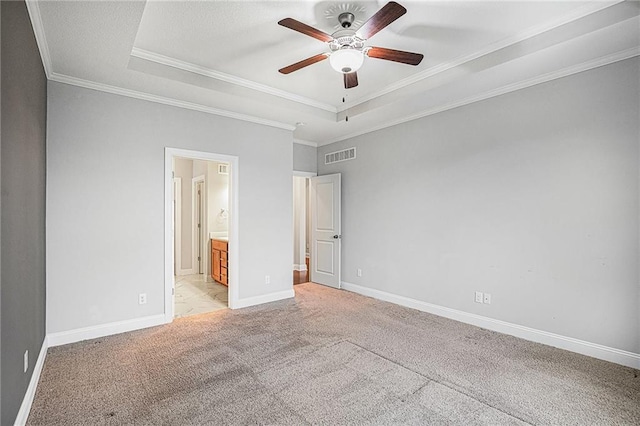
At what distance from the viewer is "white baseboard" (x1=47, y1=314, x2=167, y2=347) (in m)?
3.17

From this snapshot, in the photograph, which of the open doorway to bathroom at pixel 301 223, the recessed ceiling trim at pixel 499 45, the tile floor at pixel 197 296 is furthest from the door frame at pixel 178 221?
the recessed ceiling trim at pixel 499 45

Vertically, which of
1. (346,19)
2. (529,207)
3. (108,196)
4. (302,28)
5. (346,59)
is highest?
(346,19)

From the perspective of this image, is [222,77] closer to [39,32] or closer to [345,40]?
[39,32]

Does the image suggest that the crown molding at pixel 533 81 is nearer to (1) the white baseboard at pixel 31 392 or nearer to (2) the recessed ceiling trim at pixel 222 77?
(2) the recessed ceiling trim at pixel 222 77

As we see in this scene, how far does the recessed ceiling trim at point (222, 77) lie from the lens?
3176mm

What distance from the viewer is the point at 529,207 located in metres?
3.37

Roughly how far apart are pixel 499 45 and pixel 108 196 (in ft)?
13.7

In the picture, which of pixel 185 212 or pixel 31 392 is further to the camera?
pixel 185 212

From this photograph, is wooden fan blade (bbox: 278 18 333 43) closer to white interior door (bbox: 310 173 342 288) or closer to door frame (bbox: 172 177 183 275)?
white interior door (bbox: 310 173 342 288)

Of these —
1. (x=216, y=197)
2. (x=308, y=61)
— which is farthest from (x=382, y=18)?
(x=216, y=197)

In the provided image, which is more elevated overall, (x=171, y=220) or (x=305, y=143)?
(x=305, y=143)

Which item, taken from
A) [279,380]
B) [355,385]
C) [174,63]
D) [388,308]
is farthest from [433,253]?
[174,63]

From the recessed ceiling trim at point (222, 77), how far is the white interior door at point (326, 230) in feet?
4.96

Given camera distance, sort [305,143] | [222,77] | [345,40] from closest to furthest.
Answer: [345,40]
[222,77]
[305,143]
